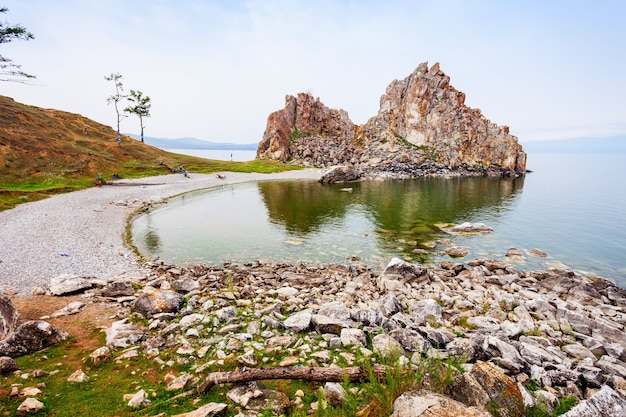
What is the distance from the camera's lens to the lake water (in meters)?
30.0

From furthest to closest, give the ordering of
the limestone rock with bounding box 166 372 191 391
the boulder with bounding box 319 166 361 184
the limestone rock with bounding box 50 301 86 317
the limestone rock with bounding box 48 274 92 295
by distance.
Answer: the boulder with bounding box 319 166 361 184, the limestone rock with bounding box 48 274 92 295, the limestone rock with bounding box 50 301 86 317, the limestone rock with bounding box 166 372 191 391

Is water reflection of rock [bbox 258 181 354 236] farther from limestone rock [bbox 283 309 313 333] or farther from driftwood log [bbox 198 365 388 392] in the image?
driftwood log [bbox 198 365 388 392]

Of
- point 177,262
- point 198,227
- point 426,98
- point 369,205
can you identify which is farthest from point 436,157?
point 177,262

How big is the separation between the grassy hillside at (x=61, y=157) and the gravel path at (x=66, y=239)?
6.88m

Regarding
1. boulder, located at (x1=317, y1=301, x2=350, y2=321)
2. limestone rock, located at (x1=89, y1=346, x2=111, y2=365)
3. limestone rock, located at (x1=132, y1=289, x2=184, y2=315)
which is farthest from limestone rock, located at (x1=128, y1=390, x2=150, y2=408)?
boulder, located at (x1=317, y1=301, x2=350, y2=321)

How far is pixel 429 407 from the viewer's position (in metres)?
6.32

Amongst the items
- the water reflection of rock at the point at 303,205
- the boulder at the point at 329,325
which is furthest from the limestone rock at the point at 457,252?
the boulder at the point at 329,325

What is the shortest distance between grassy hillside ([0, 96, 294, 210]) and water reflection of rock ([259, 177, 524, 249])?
1500 inches

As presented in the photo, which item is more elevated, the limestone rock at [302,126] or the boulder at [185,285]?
the limestone rock at [302,126]

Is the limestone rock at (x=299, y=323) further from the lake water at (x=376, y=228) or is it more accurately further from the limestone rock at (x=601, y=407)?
the lake water at (x=376, y=228)

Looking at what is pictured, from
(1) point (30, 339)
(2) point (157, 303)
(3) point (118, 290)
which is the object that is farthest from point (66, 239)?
(1) point (30, 339)

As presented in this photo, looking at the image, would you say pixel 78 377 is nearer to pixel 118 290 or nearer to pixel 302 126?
pixel 118 290

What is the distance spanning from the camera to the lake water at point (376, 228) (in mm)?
29970

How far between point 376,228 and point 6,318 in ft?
118
